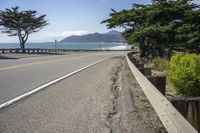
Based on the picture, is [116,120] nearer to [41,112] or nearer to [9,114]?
[41,112]

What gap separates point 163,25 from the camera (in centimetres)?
3625

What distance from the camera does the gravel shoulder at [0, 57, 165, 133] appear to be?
6736mm

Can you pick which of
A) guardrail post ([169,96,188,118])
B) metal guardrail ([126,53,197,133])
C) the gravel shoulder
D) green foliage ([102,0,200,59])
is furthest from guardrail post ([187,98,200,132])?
green foliage ([102,0,200,59])

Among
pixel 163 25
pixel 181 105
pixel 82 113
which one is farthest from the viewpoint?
pixel 163 25

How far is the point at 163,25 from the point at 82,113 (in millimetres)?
29333

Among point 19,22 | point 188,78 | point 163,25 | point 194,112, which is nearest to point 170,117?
point 194,112

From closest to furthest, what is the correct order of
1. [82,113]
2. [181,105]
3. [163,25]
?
[181,105] → [82,113] → [163,25]

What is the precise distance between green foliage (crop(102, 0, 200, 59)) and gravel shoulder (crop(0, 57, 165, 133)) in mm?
23160

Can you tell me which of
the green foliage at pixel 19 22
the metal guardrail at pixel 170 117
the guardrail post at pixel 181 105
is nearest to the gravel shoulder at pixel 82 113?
the metal guardrail at pixel 170 117

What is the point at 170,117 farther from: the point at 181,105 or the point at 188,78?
the point at 188,78

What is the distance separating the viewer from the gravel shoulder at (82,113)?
674cm

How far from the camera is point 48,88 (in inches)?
489

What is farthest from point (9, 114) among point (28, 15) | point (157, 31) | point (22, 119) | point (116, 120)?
point (28, 15)

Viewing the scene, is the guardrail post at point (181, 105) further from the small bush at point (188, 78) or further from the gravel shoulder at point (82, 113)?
the small bush at point (188, 78)
